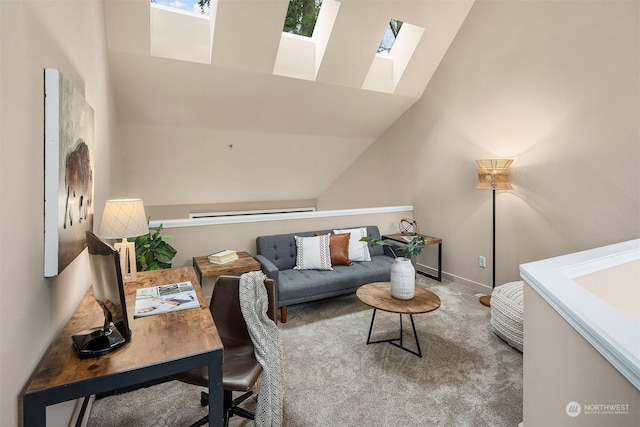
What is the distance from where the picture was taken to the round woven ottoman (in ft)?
8.00

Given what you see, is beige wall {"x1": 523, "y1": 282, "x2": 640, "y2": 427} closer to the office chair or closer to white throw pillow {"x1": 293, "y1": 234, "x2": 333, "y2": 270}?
the office chair

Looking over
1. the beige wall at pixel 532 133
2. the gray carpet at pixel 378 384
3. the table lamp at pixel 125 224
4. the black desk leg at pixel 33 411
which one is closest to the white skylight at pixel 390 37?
the beige wall at pixel 532 133

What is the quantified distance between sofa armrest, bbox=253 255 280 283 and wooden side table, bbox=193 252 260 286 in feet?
0.23

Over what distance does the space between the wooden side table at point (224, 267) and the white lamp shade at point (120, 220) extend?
0.92 m

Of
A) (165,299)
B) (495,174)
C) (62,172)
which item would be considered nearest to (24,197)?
(62,172)

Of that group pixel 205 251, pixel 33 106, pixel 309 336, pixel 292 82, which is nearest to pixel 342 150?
pixel 292 82

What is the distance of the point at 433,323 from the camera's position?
9.82 ft

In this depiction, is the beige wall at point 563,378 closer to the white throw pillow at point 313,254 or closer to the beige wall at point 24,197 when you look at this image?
the beige wall at point 24,197

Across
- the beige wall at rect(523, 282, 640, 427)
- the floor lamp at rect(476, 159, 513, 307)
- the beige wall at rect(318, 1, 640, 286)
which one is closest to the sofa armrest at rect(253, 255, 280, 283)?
the beige wall at rect(523, 282, 640, 427)

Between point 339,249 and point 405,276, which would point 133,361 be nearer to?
point 405,276

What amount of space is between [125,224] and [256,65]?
83.0 inches

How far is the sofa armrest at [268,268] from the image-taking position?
2900 millimetres

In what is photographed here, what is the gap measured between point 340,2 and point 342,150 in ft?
7.51

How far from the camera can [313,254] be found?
343cm
